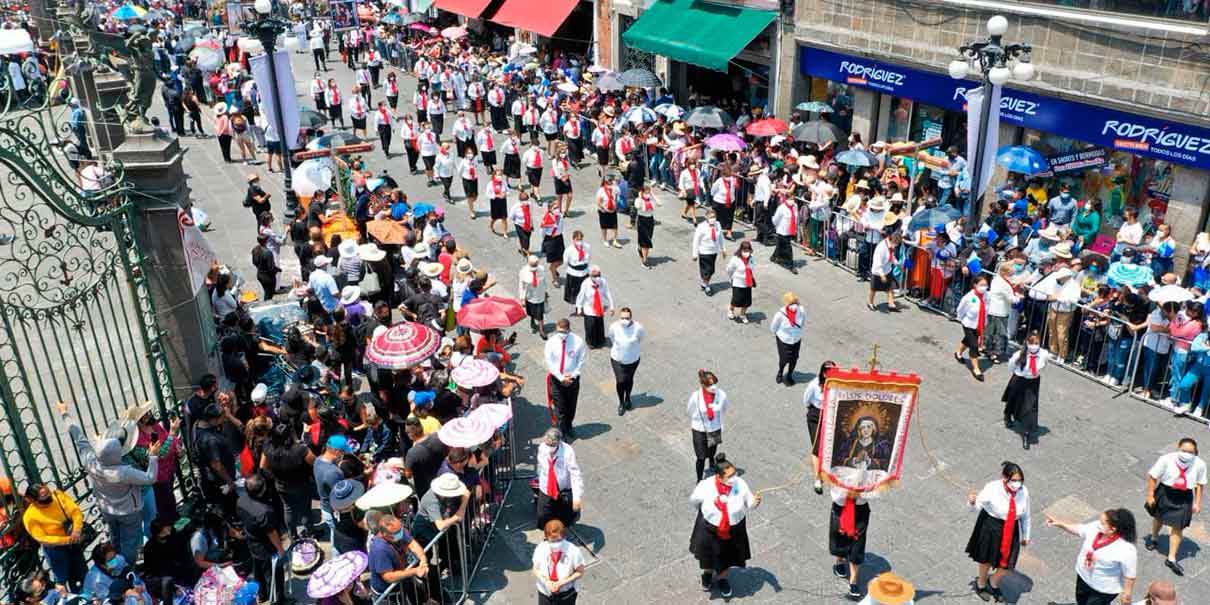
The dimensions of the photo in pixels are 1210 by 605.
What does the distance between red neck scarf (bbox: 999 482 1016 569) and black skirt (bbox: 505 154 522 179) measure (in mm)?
15472

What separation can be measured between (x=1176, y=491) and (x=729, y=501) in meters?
4.38

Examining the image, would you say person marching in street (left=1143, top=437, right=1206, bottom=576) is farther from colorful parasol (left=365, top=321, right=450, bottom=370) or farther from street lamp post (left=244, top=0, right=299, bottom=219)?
street lamp post (left=244, top=0, right=299, bottom=219)

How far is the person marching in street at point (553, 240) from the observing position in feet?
53.7

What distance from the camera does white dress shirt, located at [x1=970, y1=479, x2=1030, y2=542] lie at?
8.61 meters

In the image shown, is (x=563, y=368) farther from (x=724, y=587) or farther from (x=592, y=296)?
(x=724, y=587)

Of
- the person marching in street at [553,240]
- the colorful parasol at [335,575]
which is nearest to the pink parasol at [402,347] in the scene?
the colorful parasol at [335,575]

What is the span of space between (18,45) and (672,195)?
41.3 feet

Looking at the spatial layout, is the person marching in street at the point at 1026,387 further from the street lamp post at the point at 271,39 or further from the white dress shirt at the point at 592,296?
the street lamp post at the point at 271,39

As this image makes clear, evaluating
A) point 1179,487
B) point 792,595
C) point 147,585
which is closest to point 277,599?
point 147,585

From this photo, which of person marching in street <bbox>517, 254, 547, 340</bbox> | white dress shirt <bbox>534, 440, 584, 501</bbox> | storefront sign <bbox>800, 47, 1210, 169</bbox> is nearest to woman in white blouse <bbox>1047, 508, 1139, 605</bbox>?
white dress shirt <bbox>534, 440, 584, 501</bbox>

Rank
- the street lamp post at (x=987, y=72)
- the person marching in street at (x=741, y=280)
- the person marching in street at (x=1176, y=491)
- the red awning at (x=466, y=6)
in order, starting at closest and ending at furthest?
the person marching in street at (x=1176, y=491), the street lamp post at (x=987, y=72), the person marching in street at (x=741, y=280), the red awning at (x=466, y=6)

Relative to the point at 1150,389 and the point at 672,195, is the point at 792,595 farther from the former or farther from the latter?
the point at 672,195

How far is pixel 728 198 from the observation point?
18.1 metres

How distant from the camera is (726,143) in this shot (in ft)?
64.3
